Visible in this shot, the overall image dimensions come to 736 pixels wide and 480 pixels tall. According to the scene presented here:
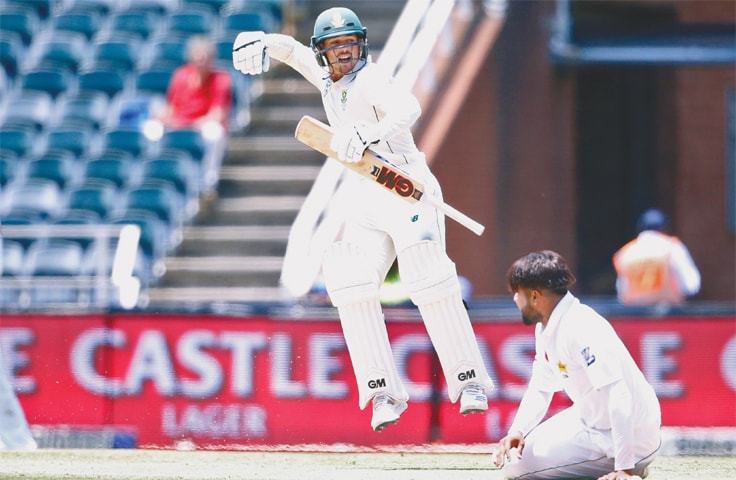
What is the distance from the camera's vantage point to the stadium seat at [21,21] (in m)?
13.8

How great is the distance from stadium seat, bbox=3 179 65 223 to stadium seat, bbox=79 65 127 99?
1294 mm

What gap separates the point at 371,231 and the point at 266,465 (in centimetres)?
127

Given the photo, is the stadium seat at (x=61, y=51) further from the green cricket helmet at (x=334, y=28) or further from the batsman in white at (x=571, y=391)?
the batsman in white at (x=571, y=391)

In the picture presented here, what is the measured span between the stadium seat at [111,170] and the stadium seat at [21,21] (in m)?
2.31

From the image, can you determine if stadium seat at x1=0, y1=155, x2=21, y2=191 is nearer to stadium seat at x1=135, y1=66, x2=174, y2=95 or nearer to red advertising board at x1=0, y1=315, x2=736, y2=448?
stadium seat at x1=135, y1=66, x2=174, y2=95

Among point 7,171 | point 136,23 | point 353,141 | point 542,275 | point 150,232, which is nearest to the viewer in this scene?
point 542,275

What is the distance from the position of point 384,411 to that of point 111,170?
18.8ft

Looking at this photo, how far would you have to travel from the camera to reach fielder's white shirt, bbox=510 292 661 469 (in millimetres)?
5895

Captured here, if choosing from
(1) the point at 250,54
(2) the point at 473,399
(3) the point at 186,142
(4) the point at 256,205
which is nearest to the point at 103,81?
(3) the point at 186,142

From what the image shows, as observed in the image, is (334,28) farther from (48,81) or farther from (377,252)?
(48,81)

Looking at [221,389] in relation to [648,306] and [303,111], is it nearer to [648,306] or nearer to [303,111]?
[648,306]

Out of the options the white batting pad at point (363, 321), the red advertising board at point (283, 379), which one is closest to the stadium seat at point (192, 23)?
the red advertising board at point (283, 379)

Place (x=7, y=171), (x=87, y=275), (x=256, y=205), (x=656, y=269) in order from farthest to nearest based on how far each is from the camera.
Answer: (x=7, y=171)
(x=256, y=205)
(x=87, y=275)
(x=656, y=269)

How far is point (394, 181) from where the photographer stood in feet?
21.7
